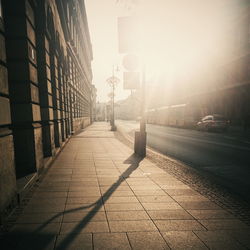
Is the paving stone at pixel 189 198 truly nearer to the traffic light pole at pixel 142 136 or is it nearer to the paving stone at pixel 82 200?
the paving stone at pixel 82 200

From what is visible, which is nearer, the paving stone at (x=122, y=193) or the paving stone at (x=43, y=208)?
the paving stone at (x=43, y=208)

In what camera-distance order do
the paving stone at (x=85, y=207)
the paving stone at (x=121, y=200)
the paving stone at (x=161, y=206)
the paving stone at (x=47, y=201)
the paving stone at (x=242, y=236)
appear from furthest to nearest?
1. the paving stone at (x=121, y=200)
2. the paving stone at (x=47, y=201)
3. the paving stone at (x=161, y=206)
4. the paving stone at (x=85, y=207)
5. the paving stone at (x=242, y=236)

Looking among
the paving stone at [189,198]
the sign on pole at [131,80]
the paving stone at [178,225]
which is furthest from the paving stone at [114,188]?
the sign on pole at [131,80]

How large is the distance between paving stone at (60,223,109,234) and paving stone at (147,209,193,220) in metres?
0.87

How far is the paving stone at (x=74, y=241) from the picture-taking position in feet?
9.34

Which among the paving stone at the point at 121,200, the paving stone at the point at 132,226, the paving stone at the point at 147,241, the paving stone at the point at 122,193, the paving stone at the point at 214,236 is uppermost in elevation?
the paving stone at the point at 147,241

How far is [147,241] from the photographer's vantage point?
3.00m

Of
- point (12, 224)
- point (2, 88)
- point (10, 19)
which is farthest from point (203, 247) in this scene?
point (10, 19)

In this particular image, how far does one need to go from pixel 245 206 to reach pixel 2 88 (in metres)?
4.84

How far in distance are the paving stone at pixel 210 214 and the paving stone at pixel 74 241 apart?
1853 millimetres

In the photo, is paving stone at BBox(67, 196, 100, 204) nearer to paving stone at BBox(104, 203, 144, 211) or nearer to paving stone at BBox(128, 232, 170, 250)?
paving stone at BBox(104, 203, 144, 211)

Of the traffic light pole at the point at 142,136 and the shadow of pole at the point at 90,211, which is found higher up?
the traffic light pole at the point at 142,136

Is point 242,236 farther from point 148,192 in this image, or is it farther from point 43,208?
point 43,208

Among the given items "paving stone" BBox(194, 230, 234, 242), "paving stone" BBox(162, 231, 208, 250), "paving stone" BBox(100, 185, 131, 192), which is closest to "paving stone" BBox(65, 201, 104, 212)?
"paving stone" BBox(100, 185, 131, 192)
